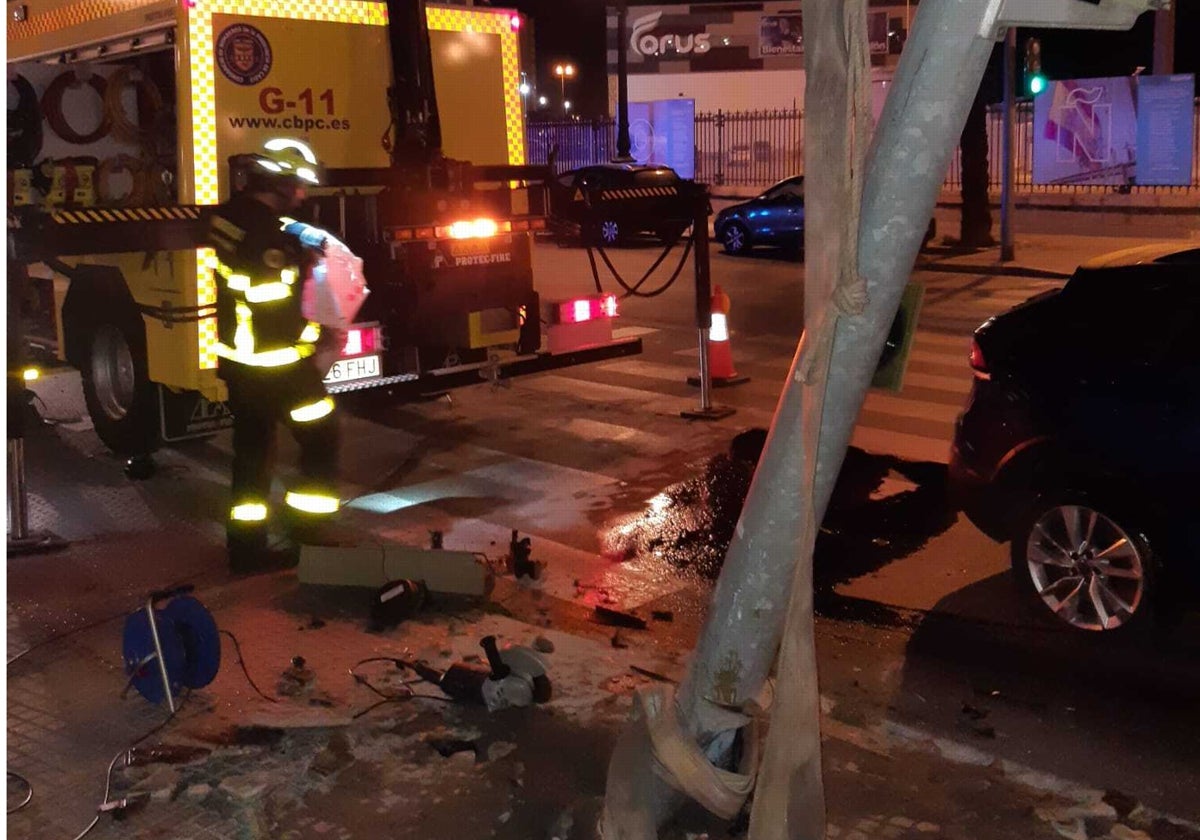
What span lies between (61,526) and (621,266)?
1447 centimetres

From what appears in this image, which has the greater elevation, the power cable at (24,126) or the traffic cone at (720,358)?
the power cable at (24,126)

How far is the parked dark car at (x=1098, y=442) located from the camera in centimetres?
553

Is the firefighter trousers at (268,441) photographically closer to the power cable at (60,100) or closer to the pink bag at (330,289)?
the pink bag at (330,289)

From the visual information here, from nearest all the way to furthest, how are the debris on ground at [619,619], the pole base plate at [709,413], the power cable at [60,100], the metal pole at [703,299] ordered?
the debris on ground at [619,619]
the metal pole at [703,299]
the power cable at [60,100]
the pole base plate at [709,413]

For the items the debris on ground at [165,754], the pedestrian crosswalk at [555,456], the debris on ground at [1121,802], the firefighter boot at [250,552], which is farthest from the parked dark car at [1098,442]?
the debris on ground at [165,754]

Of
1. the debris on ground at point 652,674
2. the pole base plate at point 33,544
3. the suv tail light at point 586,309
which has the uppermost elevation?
the suv tail light at point 586,309

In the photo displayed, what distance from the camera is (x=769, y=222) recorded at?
22969mm

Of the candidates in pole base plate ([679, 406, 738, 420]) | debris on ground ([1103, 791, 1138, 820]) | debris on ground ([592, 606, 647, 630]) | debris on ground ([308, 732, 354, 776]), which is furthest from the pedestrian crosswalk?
debris on ground ([1103, 791, 1138, 820])

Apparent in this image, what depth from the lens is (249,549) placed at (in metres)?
7.00

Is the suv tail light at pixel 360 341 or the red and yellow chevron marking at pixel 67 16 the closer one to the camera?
the suv tail light at pixel 360 341

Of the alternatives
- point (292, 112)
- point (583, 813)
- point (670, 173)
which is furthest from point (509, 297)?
point (670, 173)

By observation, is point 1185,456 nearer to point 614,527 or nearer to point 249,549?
point 614,527

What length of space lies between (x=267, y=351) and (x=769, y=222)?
1708 centimetres

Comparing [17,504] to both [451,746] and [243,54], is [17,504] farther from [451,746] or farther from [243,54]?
[451,746]
